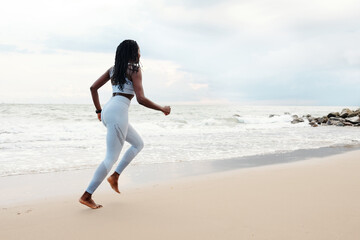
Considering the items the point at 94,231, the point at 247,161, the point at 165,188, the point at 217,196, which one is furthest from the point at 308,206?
the point at 247,161

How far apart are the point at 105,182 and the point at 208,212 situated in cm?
242

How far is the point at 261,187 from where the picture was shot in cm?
435

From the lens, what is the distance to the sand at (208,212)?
2.73 metres

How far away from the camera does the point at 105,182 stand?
509cm

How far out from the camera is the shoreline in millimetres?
4371

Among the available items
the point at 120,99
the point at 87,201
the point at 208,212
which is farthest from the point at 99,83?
the point at 208,212

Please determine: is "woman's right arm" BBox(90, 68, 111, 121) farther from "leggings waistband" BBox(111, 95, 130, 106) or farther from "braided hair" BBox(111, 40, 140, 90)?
"leggings waistband" BBox(111, 95, 130, 106)

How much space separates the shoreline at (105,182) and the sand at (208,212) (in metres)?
0.29

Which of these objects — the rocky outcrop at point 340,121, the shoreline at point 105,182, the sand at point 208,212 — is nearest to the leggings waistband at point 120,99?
the sand at point 208,212

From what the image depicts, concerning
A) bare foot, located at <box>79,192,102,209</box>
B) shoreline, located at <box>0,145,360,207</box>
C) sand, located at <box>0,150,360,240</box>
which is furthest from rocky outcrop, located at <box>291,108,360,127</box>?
bare foot, located at <box>79,192,102,209</box>

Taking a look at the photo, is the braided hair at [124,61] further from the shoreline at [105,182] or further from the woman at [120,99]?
the shoreline at [105,182]

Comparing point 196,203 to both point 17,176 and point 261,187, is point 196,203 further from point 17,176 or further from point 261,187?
point 17,176

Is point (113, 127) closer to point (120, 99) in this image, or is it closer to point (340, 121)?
point (120, 99)

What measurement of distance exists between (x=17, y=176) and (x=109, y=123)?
10.9 ft
